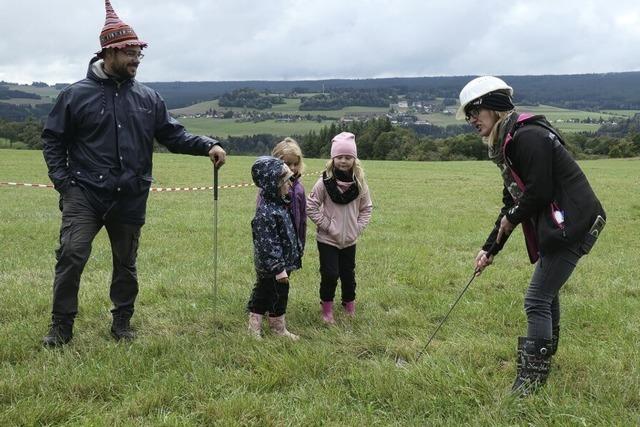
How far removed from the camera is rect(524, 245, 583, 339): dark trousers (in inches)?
152

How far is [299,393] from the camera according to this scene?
3.90 metres

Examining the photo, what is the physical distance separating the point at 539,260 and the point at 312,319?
8.18ft

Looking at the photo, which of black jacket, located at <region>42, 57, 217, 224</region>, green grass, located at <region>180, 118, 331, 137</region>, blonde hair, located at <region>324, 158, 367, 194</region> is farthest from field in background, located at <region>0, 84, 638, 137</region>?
black jacket, located at <region>42, 57, 217, 224</region>

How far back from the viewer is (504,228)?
4.10m

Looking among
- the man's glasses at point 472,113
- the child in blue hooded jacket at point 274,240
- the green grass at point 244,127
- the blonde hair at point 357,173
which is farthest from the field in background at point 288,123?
the man's glasses at point 472,113

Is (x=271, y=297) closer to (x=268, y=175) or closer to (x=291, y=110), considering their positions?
(x=268, y=175)

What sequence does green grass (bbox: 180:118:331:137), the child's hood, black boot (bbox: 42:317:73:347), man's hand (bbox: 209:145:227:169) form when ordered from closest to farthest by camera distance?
black boot (bbox: 42:317:73:347) → the child's hood → man's hand (bbox: 209:145:227:169) → green grass (bbox: 180:118:331:137)

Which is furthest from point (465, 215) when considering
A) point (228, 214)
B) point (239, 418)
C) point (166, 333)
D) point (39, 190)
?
point (39, 190)

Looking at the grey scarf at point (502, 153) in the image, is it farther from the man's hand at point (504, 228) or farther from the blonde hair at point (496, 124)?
the man's hand at point (504, 228)

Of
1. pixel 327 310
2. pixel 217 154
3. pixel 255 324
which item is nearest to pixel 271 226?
pixel 217 154

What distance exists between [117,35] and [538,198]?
3.43 metres

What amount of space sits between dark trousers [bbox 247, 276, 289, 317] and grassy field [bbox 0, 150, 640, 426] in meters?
0.31

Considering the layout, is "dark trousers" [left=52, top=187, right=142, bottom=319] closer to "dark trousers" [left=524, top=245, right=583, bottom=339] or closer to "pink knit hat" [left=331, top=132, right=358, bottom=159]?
"pink knit hat" [left=331, top=132, right=358, bottom=159]

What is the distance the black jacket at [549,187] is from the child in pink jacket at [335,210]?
86.3 inches
